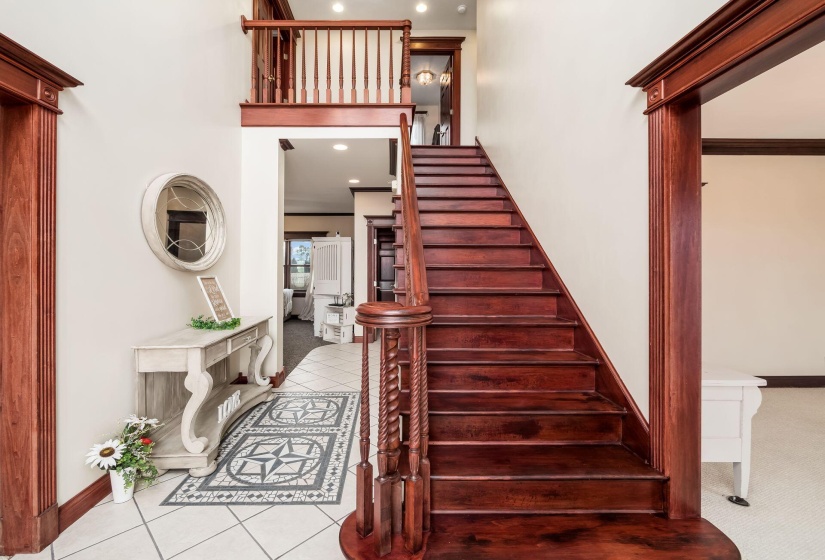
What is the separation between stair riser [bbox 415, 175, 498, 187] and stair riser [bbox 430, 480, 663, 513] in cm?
293

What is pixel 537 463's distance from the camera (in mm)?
1584

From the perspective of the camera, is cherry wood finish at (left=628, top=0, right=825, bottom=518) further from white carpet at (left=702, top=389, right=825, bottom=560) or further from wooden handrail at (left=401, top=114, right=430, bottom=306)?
wooden handrail at (left=401, top=114, right=430, bottom=306)

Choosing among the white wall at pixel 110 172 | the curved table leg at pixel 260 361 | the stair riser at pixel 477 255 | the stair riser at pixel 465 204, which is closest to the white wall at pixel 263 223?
the curved table leg at pixel 260 361

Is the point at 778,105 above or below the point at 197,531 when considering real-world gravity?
above

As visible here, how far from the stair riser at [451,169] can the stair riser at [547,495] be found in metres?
3.18

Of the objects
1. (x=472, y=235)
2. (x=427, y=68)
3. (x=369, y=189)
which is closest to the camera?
(x=472, y=235)

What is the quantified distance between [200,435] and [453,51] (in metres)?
6.59

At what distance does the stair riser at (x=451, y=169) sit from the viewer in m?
4.01

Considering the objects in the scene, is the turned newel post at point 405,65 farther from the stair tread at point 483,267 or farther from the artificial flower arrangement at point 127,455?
the artificial flower arrangement at point 127,455

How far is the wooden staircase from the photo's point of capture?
1356 millimetres

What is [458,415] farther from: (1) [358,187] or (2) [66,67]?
(1) [358,187]

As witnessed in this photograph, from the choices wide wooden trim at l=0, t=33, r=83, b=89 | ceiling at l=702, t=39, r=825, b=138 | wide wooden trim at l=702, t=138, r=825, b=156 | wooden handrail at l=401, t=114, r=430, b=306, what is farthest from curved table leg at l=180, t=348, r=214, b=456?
wide wooden trim at l=702, t=138, r=825, b=156

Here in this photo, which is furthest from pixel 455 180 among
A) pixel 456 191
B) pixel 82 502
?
pixel 82 502

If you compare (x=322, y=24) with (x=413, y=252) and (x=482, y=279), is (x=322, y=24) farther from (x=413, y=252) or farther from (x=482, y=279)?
(x=413, y=252)
